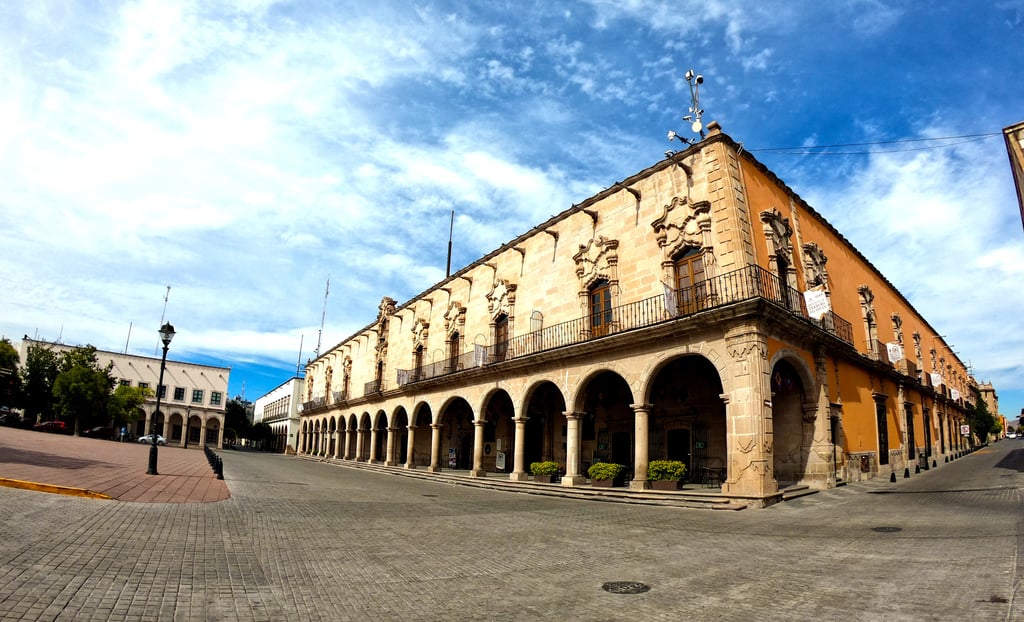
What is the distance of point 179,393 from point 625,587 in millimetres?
71194

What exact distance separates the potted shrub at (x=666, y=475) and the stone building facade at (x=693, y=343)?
359 mm

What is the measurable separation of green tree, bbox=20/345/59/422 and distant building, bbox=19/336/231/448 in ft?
40.8

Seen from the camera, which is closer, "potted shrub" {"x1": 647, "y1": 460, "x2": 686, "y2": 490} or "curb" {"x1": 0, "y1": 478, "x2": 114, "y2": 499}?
"curb" {"x1": 0, "y1": 478, "x2": 114, "y2": 499}

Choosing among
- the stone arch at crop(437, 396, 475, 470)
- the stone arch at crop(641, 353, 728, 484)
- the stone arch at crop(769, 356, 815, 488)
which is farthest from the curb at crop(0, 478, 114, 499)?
the stone arch at crop(437, 396, 475, 470)

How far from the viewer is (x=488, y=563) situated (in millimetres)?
6602

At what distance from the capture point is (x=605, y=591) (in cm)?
545

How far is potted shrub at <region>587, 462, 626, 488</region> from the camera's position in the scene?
1633cm

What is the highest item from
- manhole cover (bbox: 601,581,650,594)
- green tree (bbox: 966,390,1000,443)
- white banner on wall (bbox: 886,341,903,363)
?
white banner on wall (bbox: 886,341,903,363)

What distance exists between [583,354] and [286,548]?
12.5 m

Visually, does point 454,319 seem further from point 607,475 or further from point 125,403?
point 125,403

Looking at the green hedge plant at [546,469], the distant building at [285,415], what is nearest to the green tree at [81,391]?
the distant building at [285,415]

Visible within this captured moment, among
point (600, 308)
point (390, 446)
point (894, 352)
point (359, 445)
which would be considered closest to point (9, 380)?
point (359, 445)

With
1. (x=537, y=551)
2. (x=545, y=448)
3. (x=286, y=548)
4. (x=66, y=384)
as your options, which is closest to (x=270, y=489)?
(x=286, y=548)

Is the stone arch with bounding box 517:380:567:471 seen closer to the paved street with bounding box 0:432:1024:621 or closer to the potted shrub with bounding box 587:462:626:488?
the potted shrub with bounding box 587:462:626:488
